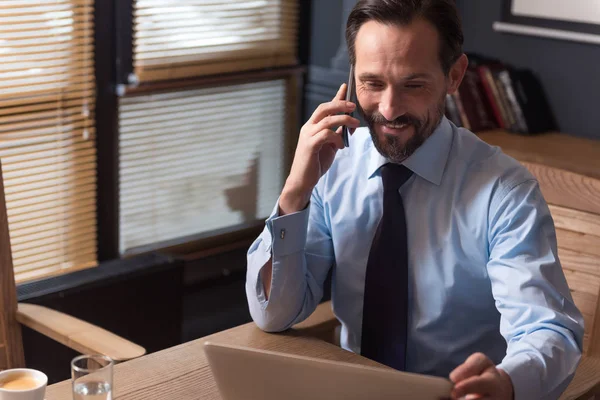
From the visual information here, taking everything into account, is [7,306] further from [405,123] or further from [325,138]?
[405,123]

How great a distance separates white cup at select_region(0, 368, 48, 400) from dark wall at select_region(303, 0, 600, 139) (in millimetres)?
2622

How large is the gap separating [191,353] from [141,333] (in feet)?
4.52

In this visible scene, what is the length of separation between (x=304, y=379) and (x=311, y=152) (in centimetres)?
64

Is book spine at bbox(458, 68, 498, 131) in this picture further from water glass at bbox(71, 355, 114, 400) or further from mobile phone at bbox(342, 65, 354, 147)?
water glass at bbox(71, 355, 114, 400)

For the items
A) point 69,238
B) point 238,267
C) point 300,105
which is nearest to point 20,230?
point 69,238

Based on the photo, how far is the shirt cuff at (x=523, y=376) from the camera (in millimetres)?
1426

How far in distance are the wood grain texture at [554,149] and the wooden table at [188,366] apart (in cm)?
153

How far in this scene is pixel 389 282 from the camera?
1826 millimetres

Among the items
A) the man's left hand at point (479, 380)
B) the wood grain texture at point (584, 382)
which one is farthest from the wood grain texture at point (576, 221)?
the man's left hand at point (479, 380)

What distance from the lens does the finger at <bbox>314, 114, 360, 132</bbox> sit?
69.9 inches

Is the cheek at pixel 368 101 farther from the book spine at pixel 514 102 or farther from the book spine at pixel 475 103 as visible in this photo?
the book spine at pixel 514 102

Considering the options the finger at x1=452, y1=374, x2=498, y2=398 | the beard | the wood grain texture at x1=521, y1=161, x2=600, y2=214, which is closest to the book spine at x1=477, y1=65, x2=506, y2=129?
the wood grain texture at x1=521, y1=161, x2=600, y2=214

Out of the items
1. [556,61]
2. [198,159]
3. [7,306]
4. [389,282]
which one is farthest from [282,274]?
[556,61]

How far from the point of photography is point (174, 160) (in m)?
3.61
